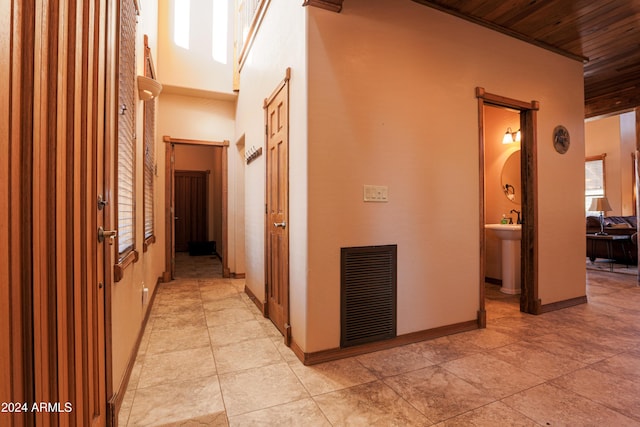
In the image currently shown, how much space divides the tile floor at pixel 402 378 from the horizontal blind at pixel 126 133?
2.86 ft

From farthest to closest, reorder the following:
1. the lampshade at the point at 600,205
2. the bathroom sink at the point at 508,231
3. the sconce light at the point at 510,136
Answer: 1. the lampshade at the point at 600,205
2. the sconce light at the point at 510,136
3. the bathroom sink at the point at 508,231

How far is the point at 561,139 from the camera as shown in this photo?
10.9ft

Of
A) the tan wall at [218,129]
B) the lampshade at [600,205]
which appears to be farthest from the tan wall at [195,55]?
the lampshade at [600,205]

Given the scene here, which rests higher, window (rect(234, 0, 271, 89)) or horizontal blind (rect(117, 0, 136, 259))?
window (rect(234, 0, 271, 89))

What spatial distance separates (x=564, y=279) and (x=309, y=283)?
118 inches

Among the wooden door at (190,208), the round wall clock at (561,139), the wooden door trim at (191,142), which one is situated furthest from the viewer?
the wooden door at (190,208)

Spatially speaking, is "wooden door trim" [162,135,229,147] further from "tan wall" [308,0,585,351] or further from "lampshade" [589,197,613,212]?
"lampshade" [589,197,613,212]

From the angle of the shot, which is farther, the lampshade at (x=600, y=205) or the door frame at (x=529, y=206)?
the lampshade at (x=600, y=205)

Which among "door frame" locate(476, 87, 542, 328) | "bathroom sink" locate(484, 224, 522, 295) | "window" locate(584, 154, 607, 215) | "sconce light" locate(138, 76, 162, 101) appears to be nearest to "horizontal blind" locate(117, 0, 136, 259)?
"sconce light" locate(138, 76, 162, 101)

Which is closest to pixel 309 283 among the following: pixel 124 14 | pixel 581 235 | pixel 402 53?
pixel 402 53

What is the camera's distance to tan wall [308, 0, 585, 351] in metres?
2.13

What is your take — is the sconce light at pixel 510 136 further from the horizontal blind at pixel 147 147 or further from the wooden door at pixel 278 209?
the horizontal blind at pixel 147 147

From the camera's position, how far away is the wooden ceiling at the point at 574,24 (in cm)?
258

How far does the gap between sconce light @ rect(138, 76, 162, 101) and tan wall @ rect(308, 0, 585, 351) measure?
4.34ft
